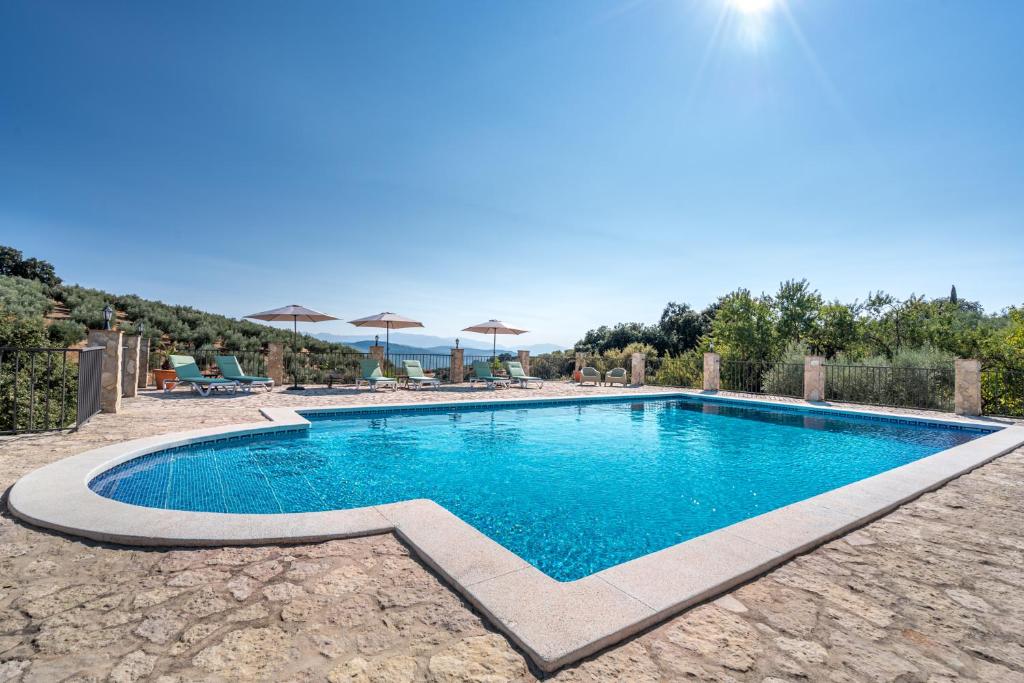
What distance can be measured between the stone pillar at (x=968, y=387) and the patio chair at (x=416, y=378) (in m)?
13.3

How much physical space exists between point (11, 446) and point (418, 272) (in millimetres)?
13913

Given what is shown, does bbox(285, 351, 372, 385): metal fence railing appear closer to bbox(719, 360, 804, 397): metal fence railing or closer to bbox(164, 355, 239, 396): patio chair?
bbox(164, 355, 239, 396): patio chair

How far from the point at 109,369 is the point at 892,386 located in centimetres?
1786

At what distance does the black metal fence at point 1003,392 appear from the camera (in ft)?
34.1

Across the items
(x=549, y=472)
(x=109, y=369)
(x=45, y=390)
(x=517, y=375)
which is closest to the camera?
(x=549, y=472)

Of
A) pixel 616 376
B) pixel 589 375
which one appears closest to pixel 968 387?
pixel 616 376

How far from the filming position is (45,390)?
6.52m

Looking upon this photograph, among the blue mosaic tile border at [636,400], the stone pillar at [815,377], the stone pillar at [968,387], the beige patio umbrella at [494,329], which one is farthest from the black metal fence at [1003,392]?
the beige patio umbrella at [494,329]

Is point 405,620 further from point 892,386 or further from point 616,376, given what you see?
point 616,376

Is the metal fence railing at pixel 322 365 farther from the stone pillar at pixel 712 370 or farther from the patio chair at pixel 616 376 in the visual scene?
the stone pillar at pixel 712 370

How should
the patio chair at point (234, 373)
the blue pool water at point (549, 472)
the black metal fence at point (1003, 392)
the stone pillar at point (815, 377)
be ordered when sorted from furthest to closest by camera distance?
the stone pillar at point (815, 377), the patio chair at point (234, 373), the black metal fence at point (1003, 392), the blue pool water at point (549, 472)

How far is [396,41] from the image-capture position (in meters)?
9.78

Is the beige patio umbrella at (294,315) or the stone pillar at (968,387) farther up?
the beige patio umbrella at (294,315)

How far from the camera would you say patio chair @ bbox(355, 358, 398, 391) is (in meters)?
13.4
